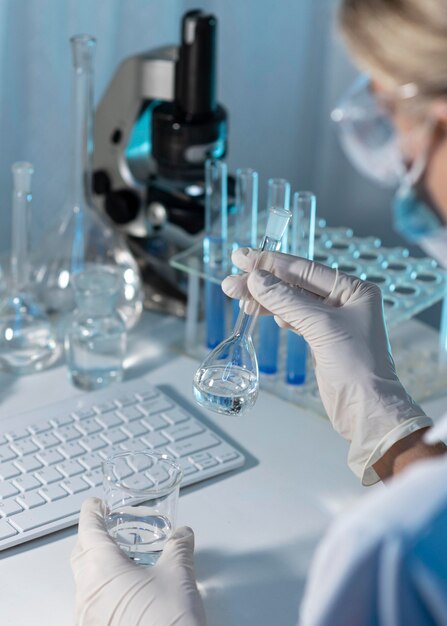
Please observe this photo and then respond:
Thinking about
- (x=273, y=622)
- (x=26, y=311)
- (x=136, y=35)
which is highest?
(x=136, y=35)

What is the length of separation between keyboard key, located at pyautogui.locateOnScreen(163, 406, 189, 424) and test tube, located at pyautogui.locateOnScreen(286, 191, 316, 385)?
0.64 feet

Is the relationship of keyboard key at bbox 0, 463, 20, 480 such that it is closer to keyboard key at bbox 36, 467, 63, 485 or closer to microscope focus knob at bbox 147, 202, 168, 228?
keyboard key at bbox 36, 467, 63, 485

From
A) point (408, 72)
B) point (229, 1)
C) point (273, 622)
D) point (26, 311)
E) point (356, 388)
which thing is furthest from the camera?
point (229, 1)

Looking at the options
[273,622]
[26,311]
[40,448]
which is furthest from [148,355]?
[273,622]

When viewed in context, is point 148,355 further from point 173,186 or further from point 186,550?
point 186,550

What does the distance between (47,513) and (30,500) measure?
0.11 ft

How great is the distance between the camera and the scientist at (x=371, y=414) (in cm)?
75

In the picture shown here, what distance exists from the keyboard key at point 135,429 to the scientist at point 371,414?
22cm

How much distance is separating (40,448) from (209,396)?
255 mm

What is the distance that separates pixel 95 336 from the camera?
4.87 feet

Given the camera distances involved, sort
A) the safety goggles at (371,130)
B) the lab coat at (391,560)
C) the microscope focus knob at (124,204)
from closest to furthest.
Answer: the lab coat at (391,560), the safety goggles at (371,130), the microscope focus knob at (124,204)

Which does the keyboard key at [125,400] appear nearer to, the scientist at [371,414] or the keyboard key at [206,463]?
the keyboard key at [206,463]

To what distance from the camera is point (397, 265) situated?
162 cm

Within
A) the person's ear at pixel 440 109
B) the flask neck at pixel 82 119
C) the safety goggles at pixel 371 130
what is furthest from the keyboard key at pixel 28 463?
the person's ear at pixel 440 109
